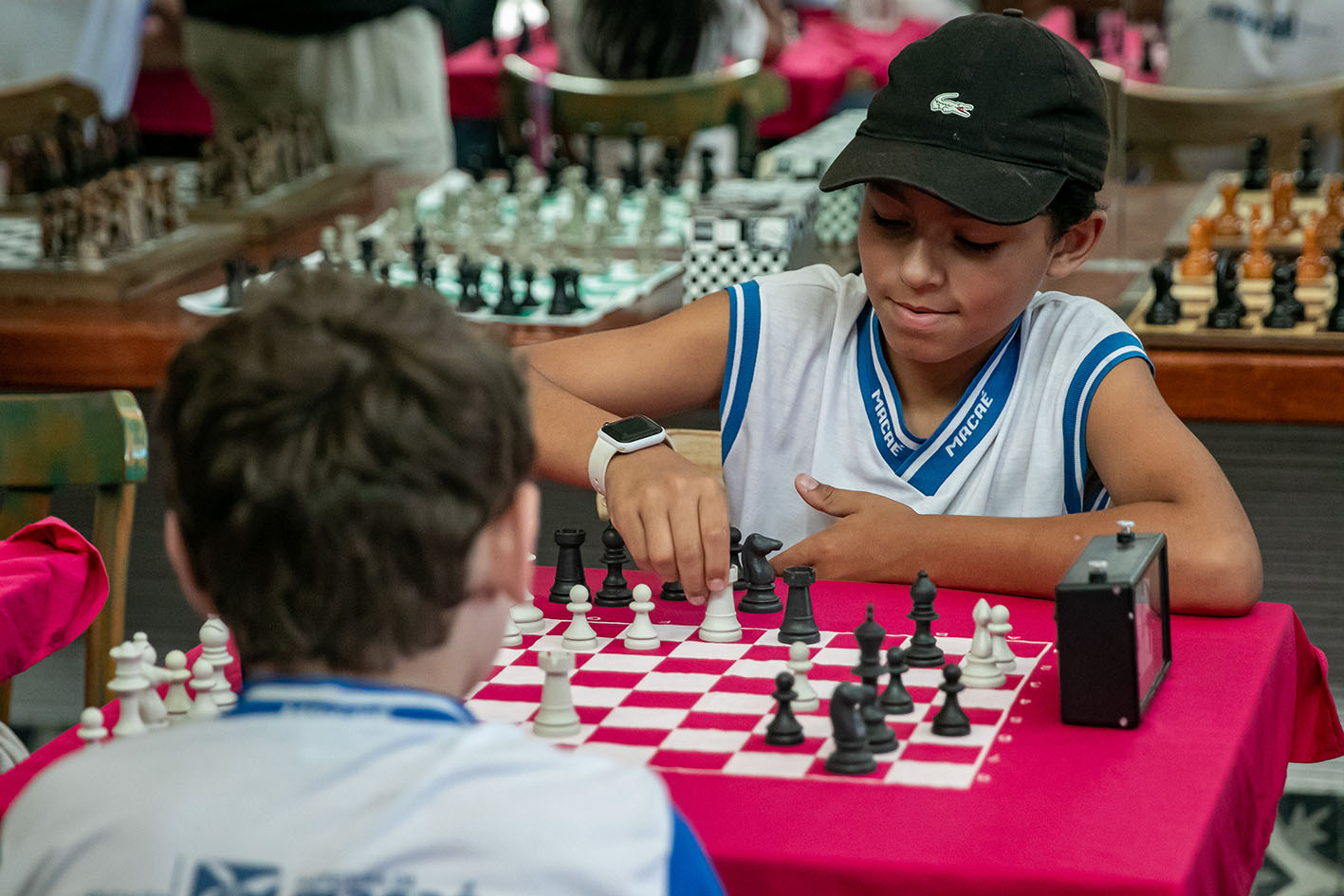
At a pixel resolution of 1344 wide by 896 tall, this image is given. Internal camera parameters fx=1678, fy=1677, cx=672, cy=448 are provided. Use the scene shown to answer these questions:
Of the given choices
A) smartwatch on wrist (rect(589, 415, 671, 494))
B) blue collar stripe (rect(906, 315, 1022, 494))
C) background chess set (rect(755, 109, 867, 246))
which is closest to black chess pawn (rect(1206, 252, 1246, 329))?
background chess set (rect(755, 109, 867, 246))

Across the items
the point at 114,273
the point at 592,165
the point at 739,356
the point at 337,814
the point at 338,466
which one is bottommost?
the point at 114,273

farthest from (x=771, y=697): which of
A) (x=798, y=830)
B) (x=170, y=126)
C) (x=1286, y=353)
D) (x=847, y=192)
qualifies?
(x=170, y=126)

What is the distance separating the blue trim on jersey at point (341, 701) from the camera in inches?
37.9

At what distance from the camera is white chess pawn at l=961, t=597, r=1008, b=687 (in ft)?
4.92

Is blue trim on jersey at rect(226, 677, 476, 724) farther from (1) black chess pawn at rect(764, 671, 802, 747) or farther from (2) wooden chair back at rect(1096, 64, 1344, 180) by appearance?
(2) wooden chair back at rect(1096, 64, 1344, 180)

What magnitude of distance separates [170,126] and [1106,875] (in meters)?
7.94

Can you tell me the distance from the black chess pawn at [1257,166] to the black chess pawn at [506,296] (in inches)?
76.9

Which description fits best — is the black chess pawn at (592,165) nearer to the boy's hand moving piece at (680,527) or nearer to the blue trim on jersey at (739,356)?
the blue trim on jersey at (739,356)

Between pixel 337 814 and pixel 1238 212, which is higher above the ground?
pixel 337 814

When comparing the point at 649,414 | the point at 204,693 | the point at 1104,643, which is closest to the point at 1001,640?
the point at 1104,643

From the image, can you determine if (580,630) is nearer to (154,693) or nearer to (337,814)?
(154,693)

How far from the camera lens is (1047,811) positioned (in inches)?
48.0

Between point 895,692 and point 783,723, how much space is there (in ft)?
0.38

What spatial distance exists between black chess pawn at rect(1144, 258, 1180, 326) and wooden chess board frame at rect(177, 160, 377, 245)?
2111 mm
